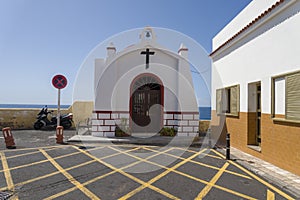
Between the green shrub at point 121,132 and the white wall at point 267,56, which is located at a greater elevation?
the white wall at point 267,56

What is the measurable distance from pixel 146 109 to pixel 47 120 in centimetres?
703

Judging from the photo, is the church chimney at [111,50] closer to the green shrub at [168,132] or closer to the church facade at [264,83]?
the green shrub at [168,132]

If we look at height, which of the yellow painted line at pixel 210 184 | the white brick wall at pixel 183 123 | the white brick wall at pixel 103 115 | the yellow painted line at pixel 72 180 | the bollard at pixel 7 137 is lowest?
the yellow painted line at pixel 210 184

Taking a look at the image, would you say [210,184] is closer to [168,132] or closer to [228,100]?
[228,100]

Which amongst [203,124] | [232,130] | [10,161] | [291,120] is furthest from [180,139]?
[10,161]

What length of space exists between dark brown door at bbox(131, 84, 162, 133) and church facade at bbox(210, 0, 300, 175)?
3.52 m

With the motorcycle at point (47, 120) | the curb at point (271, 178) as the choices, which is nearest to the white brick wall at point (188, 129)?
the curb at point (271, 178)

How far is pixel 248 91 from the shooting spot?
351 inches

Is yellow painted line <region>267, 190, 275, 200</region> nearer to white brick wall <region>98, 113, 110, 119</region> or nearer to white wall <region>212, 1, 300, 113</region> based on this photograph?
white wall <region>212, 1, 300, 113</region>

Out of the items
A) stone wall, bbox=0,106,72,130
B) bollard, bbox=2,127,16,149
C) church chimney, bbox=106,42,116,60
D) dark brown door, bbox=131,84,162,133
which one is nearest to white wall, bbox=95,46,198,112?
church chimney, bbox=106,42,116,60

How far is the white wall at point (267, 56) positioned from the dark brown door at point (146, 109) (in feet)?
13.4

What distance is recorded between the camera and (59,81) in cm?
1140

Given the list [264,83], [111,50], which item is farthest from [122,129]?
[264,83]

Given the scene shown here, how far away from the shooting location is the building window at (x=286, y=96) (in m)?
6.11
